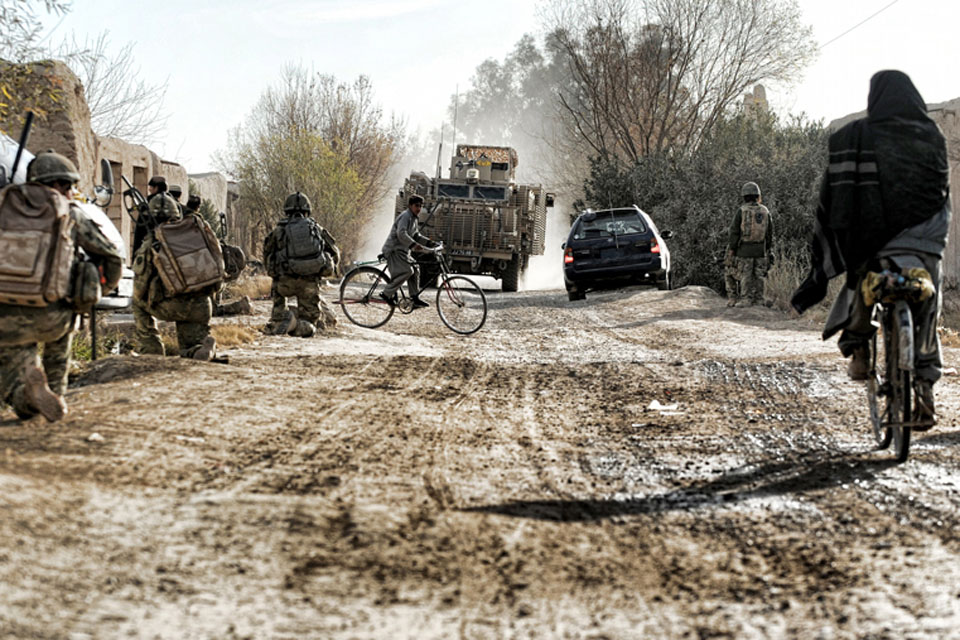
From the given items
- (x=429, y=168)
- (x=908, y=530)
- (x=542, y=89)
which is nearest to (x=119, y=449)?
(x=908, y=530)

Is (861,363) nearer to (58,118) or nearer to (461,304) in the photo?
(461,304)

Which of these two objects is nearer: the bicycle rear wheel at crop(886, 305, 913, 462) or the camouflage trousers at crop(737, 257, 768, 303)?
the bicycle rear wheel at crop(886, 305, 913, 462)

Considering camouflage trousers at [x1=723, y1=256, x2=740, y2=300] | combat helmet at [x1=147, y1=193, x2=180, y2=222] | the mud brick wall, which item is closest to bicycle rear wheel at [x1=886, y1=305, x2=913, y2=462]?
combat helmet at [x1=147, y1=193, x2=180, y2=222]

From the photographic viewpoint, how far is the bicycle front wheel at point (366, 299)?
13.0 meters

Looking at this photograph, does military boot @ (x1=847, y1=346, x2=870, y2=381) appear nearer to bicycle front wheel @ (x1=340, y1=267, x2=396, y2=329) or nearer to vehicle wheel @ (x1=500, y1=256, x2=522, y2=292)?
bicycle front wheel @ (x1=340, y1=267, x2=396, y2=329)

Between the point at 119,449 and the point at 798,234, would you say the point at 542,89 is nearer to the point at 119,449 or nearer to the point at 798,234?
the point at 798,234

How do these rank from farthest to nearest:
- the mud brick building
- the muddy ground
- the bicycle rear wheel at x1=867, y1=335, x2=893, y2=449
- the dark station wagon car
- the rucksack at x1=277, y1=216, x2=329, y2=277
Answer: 1. the dark station wagon car
2. the rucksack at x1=277, y1=216, x2=329, y2=277
3. the mud brick building
4. the bicycle rear wheel at x1=867, y1=335, x2=893, y2=449
5. the muddy ground

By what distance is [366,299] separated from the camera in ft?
42.9

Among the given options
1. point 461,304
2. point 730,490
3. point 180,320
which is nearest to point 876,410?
point 730,490

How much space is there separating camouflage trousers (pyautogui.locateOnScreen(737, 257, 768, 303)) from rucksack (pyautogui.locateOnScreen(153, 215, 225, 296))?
9.44 meters

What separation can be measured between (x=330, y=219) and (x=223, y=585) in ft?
81.5

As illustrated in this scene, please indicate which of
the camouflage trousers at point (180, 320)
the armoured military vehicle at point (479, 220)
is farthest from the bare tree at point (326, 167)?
the camouflage trousers at point (180, 320)

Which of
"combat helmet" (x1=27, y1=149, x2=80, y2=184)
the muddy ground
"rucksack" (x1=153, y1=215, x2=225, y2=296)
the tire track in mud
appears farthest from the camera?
"rucksack" (x1=153, y1=215, x2=225, y2=296)

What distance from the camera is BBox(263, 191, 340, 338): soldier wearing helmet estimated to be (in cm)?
1126
